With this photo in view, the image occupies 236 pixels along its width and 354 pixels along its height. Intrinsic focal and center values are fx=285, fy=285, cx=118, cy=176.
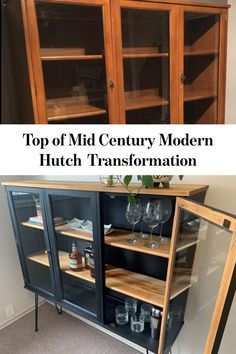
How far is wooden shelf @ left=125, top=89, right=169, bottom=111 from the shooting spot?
1.73 m

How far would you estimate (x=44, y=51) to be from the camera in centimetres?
144

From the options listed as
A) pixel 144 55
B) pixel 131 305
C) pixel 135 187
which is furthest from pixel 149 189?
pixel 144 55

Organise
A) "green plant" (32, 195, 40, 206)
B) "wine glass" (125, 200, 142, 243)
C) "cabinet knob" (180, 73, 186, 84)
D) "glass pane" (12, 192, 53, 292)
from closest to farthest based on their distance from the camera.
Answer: "wine glass" (125, 200, 142, 243)
"cabinet knob" (180, 73, 186, 84)
"green plant" (32, 195, 40, 206)
"glass pane" (12, 192, 53, 292)

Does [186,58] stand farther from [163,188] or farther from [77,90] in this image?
[163,188]

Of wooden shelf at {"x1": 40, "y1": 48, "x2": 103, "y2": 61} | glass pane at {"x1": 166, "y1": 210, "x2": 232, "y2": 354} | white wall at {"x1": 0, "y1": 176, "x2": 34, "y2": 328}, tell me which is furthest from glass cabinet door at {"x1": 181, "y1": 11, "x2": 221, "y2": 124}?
white wall at {"x1": 0, "y1": 176, "x2": 34, "y2": 328}

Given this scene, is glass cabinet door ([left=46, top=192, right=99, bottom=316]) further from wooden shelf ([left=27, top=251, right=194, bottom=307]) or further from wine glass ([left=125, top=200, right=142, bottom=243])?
wine glass ([left=125, top=200, right=142, bottom=243])

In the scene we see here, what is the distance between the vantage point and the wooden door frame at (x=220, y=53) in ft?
5.77

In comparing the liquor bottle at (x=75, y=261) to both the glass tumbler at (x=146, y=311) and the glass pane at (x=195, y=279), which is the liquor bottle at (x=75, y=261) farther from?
Result: the glass pane at (x=195, y=279)

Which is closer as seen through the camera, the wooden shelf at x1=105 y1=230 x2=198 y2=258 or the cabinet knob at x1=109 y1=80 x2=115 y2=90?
the wooden shelf at x1=105 y1=230 x2=198 y2=258

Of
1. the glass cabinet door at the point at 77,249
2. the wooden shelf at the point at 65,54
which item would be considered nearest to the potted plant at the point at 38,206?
the glass cabinet door at the point at 77,249

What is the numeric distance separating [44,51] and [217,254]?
128 centimetres

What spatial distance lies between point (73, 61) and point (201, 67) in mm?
928

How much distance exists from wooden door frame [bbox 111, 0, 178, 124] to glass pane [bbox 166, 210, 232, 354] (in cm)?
76

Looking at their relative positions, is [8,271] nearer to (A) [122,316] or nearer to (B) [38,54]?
(A) [122,316]
